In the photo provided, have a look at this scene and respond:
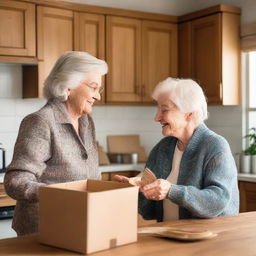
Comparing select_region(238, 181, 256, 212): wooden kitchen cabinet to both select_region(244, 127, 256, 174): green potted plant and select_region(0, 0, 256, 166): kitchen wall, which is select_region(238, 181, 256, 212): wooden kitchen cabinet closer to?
select_region(244, 127, 256, 174): green potted plant

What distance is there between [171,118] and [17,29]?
2393 mm

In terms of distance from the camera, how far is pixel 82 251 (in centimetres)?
165

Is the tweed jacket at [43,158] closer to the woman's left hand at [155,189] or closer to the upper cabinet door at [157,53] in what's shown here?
the woman's left hand at [155,189]

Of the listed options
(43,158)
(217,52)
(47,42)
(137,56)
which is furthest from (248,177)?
(43,158)

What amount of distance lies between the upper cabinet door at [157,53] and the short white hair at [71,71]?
2943 millimetres

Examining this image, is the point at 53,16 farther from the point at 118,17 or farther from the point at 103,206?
the point at 103,206

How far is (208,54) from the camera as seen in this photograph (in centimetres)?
532

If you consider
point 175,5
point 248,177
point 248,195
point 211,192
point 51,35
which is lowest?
point 248,195

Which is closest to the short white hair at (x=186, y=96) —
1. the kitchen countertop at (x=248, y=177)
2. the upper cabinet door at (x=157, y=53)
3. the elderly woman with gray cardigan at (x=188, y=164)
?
the elderly woman with gray cardigan at (x=188, y=164)

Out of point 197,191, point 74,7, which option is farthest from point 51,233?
point 74,7

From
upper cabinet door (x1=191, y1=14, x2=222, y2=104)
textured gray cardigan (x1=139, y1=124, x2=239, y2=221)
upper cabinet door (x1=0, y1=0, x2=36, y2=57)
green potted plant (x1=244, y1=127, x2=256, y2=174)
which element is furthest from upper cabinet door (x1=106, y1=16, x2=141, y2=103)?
textured gray cardigan (x1=139, y1=124, x2=239, y2=221)

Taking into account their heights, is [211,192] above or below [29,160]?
below

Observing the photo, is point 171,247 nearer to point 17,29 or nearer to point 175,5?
point 17,29

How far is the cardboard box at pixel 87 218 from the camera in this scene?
163 centimetres
